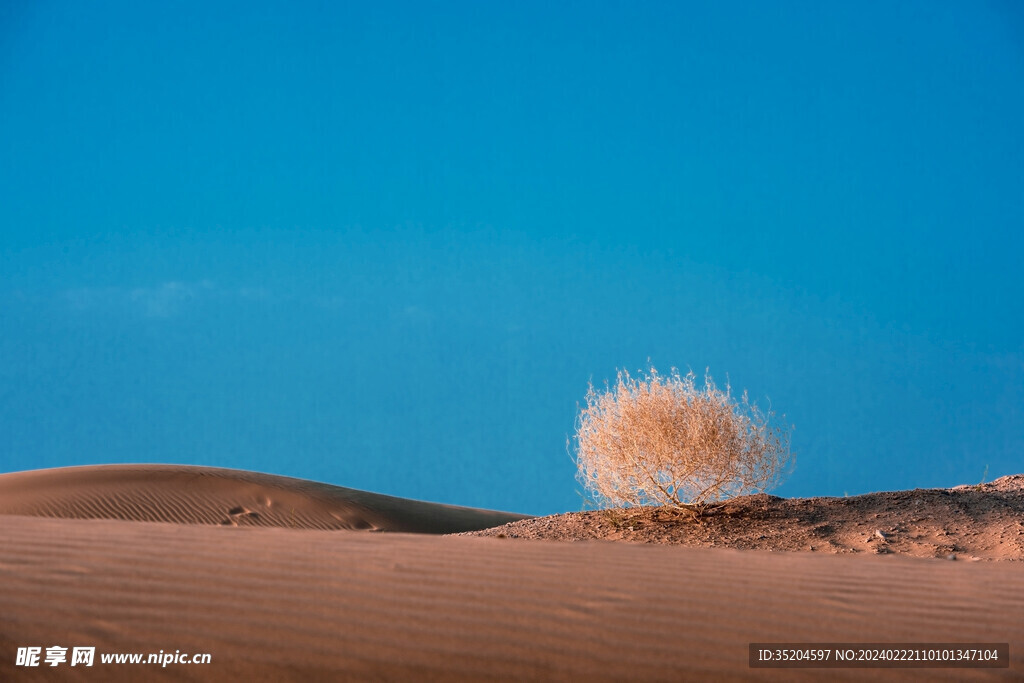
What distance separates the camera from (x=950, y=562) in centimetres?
546

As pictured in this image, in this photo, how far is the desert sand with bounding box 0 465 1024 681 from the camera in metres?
2.67

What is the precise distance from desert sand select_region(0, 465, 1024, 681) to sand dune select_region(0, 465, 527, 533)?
8.94 meters

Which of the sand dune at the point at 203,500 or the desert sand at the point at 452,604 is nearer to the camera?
the desert sand at the point at 452,604

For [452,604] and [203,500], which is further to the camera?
[203,500]

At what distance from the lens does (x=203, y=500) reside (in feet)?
47.8

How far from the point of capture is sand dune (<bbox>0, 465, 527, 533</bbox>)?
46.1ft

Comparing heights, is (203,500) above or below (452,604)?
above

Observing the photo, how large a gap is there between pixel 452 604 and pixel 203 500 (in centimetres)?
1262

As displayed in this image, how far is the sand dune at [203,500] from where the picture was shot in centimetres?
1405

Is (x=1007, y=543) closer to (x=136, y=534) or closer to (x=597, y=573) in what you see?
(x=597, y=573)

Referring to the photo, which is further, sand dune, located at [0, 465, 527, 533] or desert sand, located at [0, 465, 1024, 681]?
sand dune, located at [0, 465, 527, 533]

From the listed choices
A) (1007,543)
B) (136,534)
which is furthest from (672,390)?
(136,534)

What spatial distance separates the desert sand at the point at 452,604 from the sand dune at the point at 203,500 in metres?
8.94

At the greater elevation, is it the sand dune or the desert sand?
the sand dune
